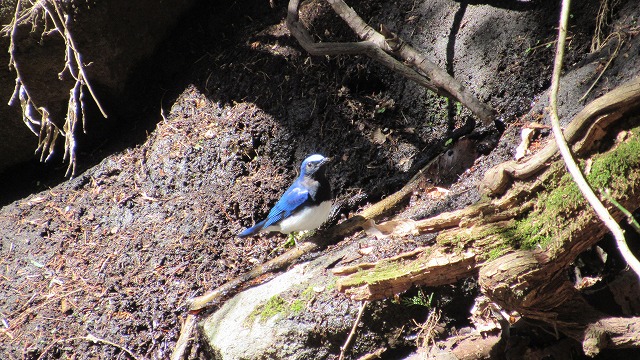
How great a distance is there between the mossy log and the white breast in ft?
4.22

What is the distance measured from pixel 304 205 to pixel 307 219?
118 mm

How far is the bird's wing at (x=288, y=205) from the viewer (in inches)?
175

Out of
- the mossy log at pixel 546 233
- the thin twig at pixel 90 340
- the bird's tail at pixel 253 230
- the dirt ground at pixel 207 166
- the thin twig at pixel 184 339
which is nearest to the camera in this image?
the mossy log at pixel 546 233

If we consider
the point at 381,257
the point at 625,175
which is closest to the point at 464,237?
the point at 381,257

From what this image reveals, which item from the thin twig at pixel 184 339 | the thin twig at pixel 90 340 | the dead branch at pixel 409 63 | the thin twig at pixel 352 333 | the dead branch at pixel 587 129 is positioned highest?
the dead branch at pixel 409 63

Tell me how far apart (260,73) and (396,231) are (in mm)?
2596

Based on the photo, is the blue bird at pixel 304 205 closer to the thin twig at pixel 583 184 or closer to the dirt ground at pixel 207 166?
the dirt ground at pixel 207 166

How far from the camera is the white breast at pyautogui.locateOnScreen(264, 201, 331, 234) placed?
435 cm

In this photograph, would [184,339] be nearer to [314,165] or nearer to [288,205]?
[288,205]

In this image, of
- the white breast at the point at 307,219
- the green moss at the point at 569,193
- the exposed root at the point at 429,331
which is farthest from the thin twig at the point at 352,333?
the white breast at the point at 307,219

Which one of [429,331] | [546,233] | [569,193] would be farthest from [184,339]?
[569,193]

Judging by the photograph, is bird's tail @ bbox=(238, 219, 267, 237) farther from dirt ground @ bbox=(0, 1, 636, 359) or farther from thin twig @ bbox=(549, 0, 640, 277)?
thin twig @ bbox=(549, 0, 640, 277)

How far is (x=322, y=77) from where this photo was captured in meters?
5.21

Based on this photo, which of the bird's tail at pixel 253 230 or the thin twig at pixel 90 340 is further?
the bird's tail at pixel 253 230
